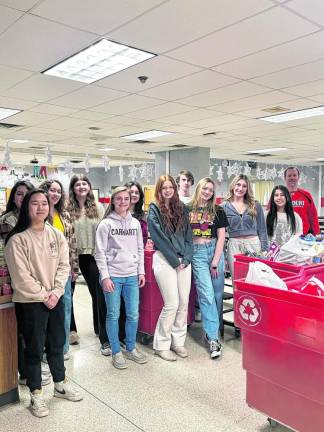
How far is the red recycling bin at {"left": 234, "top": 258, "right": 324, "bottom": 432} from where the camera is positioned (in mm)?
1764


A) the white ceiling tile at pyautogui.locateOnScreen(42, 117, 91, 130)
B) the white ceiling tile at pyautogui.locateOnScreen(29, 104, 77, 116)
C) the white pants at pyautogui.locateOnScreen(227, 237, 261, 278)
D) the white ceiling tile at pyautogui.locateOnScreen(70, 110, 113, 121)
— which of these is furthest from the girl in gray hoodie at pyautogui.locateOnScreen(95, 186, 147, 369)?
the white ceiling tile at pyautogui.locateOnScreen(42, 117, 91, 130)

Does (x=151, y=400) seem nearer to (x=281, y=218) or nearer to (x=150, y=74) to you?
(x=281, y=218)

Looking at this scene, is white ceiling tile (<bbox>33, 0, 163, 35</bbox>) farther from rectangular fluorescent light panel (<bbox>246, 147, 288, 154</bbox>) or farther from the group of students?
rectangular fluorescent light panel (<bbox>246, 147, 288, 154</bbox>)

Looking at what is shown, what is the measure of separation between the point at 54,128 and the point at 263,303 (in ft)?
18.9

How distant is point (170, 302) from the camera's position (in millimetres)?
3096

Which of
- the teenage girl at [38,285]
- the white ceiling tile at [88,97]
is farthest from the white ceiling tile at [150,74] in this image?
the teenage girl at [38,285]

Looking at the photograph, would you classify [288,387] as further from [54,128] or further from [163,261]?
[54,128]

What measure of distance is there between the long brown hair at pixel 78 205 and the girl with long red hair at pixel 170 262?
20.9 inches

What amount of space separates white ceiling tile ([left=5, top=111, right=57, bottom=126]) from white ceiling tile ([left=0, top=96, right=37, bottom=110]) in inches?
14.2

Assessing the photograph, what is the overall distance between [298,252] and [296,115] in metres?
3.99

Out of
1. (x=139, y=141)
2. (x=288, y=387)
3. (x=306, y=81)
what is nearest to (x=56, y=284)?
(x=288, y=387)

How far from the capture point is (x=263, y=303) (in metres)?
1.92

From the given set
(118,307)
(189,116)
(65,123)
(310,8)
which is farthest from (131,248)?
(65,123)

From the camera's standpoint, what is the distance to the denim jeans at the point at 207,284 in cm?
321
